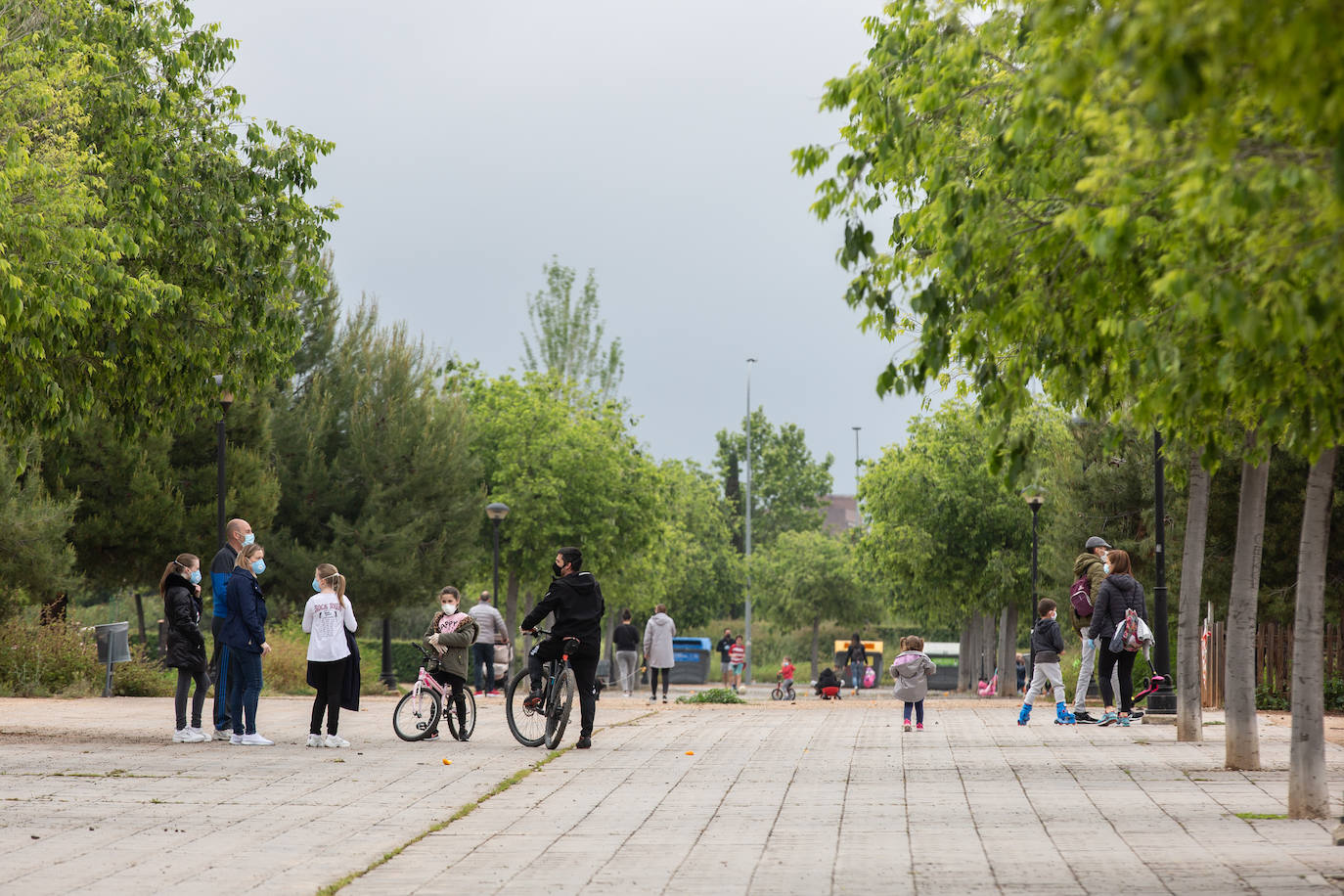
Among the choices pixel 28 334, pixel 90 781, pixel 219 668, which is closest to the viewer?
pixel 90 781

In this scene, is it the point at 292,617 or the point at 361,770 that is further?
the point at 292,617

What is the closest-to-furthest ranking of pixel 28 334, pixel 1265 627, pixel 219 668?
1. pixel 28 334
2. pixel 219 668
3. pixel 1265 627

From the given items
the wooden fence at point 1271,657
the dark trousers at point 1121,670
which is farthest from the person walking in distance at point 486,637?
the wooden fence at point 1271,657

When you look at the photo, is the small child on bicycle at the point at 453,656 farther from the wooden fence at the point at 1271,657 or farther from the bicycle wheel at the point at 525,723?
the wooden fence at the point at 1271,657

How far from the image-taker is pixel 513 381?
45250mm

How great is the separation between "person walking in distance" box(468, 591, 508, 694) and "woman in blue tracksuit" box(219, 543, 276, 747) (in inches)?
309

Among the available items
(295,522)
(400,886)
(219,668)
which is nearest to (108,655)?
(219,668)

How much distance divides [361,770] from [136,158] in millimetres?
6928

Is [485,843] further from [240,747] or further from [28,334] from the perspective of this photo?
[28,334]

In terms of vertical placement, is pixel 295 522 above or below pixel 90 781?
above

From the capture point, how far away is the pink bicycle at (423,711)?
1504 centimetres

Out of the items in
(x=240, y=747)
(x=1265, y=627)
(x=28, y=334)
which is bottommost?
(x=240, y=747)

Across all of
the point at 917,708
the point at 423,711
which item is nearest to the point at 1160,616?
the point at 917,708

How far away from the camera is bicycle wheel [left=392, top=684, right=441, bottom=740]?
49.3 feet
